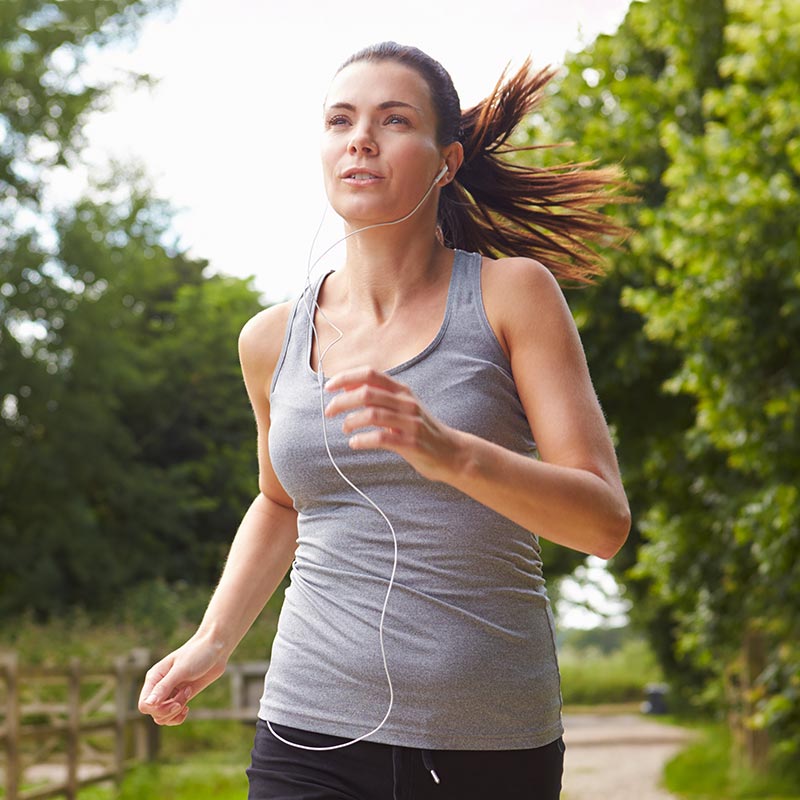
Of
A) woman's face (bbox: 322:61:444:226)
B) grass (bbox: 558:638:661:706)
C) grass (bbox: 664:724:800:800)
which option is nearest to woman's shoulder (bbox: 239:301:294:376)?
woman's face (bbox: 322:61:444:226)

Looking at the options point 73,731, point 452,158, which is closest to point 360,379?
point 452,158

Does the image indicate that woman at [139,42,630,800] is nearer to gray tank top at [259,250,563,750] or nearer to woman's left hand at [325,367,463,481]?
gray tank top at [259,250,563,750]

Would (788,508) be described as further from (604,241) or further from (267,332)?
(267,332)

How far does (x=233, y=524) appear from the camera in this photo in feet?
86.1

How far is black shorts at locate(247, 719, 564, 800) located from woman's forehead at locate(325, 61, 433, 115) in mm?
1019

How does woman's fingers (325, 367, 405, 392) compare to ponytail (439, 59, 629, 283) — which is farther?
ponytail (439, 59, 629, 283)

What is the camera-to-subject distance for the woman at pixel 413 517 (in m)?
1.99

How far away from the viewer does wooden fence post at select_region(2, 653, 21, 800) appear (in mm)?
9086

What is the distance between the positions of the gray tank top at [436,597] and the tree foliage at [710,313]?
142 inches

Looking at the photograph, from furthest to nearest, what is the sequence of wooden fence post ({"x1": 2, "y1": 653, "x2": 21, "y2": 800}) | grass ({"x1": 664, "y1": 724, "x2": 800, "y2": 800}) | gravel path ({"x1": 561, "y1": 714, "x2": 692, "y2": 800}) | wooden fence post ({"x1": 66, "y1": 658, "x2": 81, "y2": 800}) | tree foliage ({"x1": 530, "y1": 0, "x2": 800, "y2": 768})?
gravel path ({"x1": 561, "y1": 714, "x2": 692, "y2": 800}) < grass ({"x1": 664, "y1": 724, "x2": 800, "y2": 800}) < wooden fence post ({"x1": 66, "y1": 658, "x2": 81, "y2": 800}) < wooden fence post ({"x1": 2, "y1": 653, "x2": 21, "y2": 800}) < tree foliage ({"x1": 530, "y1": 0, "x2": 800, "y2": 768})

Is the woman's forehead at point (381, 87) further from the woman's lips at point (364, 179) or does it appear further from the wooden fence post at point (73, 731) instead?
the wooden fence post at point (73, 731)

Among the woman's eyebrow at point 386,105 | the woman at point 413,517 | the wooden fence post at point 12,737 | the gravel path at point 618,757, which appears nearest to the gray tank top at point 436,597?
the woman at point 413,517

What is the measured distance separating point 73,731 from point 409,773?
9034mm

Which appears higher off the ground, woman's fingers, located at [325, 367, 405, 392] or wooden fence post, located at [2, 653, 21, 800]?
woman's fingers, located at [325, 367, 405, 392]
